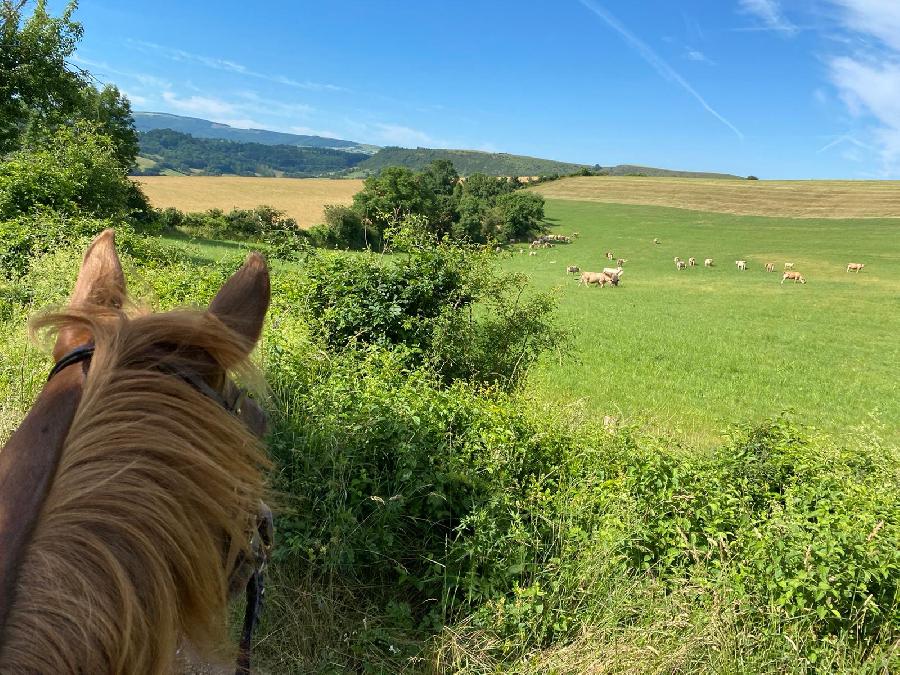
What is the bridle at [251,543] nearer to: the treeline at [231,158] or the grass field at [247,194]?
the grass field at [247,194]

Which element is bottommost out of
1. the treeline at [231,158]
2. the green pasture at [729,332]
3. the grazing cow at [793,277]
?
the green pasture at [729,332]

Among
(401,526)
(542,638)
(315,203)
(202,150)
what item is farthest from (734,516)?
(202,150)

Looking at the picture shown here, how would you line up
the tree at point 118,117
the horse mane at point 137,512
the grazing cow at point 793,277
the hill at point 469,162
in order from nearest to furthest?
the horse mane at point 137,512 < the grazing cow at point 793,277 < the tree at point 118,117 < the hill at point 469,162

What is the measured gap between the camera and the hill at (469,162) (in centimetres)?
14712

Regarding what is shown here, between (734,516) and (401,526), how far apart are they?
78.2 inches

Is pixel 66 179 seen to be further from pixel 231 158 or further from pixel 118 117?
pixel 231 158

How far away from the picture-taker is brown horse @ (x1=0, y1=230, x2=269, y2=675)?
69 centimetres

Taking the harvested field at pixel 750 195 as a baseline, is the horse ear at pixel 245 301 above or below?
below

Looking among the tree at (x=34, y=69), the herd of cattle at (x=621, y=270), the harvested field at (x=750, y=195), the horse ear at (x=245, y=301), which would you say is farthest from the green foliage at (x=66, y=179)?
the harvested field at (x=750, y=195)

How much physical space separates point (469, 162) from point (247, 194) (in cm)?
10553

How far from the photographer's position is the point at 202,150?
13325 centimetres

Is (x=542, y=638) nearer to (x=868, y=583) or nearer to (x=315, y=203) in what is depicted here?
(x=868, y=583)

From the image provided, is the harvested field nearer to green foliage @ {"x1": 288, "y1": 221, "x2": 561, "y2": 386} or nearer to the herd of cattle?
the herd of cattle

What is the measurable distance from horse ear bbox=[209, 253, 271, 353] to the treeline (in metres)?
99.0
